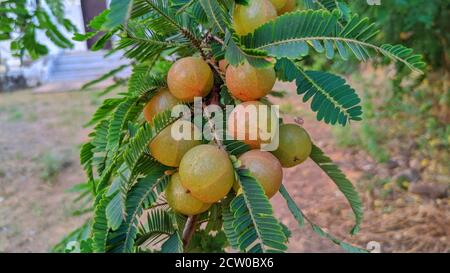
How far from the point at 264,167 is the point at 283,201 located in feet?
9.22

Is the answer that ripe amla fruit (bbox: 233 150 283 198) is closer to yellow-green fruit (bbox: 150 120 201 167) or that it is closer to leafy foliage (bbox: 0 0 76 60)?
yellow-green fruit (bbox: 150 120 201 167)

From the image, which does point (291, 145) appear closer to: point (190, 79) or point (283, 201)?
point (190, 79)

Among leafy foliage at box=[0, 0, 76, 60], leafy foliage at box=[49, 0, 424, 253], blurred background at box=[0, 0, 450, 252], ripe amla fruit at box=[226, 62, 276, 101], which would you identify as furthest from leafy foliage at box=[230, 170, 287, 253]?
leafy foliage at box=[0, 0, 76, 60]

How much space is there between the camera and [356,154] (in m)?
4.05

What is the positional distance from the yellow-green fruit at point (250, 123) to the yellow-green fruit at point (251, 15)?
0.10 meters

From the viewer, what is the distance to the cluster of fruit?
566 mm

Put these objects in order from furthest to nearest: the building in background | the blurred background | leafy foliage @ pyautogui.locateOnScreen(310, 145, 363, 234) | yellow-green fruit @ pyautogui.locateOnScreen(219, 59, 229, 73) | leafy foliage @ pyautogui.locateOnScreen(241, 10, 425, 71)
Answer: the building in background, the blurred background, leafy foliage @ pyautogui.locateOnScreen(310, 145, 363, 234), yellow-green fruit @ pyautogui.locateOnScreen(219, 59, 229, 73), leafy foliage @ pyautogui.locateOnScreen(241, 10, 425, 71)

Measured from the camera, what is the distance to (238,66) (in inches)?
22.2

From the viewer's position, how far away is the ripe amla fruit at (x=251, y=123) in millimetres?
575

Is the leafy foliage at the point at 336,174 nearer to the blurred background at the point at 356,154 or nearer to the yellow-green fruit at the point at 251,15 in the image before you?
the yellow-green fruit at the point at 251,15
